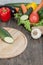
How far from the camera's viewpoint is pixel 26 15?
153 centimetres

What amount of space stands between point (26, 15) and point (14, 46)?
34 centimetres

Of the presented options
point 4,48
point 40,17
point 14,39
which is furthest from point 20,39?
point 40,17

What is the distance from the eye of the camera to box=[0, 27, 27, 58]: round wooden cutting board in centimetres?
121

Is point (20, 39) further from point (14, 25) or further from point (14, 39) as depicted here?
point (14, 25)

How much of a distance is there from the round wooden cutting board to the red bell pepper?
0.21 meters

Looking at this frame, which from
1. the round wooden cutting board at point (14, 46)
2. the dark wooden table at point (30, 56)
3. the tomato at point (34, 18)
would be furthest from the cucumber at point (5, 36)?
the tomato at point (34, 18)

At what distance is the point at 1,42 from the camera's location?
4.27ft

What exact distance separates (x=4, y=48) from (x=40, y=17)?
405 millimetres

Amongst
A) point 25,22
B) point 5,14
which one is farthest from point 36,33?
point 5,14

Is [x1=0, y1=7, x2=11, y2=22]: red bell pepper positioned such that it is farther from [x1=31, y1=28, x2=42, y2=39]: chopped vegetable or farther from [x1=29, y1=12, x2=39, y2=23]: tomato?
[x1=31, y1=28, x2=42, y2=39]: chopped vegetable

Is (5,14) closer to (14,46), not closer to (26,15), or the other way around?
(26,15)

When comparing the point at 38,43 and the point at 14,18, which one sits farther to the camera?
the point at 14,18

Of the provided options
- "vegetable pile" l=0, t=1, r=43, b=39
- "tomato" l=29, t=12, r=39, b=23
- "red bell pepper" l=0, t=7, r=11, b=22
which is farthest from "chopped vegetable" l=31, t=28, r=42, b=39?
"red bell pepper" l=0, t=7, r=11, b=22

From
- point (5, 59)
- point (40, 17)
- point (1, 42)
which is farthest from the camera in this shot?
point (40, 17)
